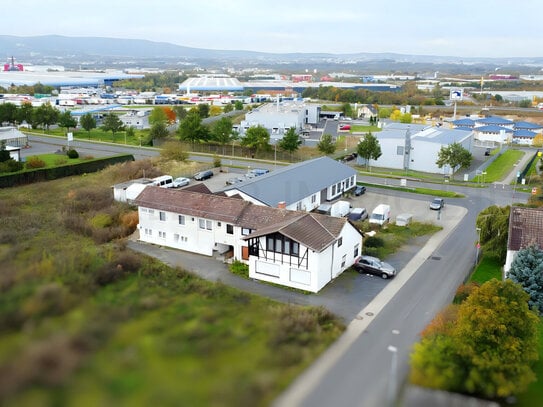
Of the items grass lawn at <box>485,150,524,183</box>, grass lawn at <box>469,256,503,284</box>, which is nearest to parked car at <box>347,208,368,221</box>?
grass lawn at <box>469,256,503,284</box>

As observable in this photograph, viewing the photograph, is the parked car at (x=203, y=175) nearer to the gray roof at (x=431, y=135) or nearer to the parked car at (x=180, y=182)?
the parked car at (x=180, y=182)

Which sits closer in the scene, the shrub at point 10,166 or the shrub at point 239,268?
the shrub at point 239,268

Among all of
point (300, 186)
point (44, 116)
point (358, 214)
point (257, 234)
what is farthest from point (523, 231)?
point (44, 116)

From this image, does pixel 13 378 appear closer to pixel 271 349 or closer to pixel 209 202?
pixel 271 349

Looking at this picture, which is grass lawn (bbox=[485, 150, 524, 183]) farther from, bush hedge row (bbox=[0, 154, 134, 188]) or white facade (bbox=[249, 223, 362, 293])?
bush hedge row (bbox=[0, 154, 134, 188])

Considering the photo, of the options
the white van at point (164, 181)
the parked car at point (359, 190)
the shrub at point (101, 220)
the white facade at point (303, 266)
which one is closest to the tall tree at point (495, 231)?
the white facade at point (303, 266)

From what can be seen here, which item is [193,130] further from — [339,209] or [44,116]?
[339,209]

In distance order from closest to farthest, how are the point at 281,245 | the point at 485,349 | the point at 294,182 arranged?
the point at 485,349 < the point at 281,245 < the point at 294,182
